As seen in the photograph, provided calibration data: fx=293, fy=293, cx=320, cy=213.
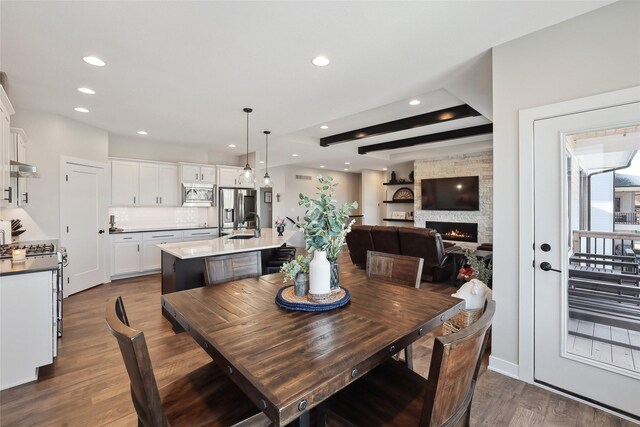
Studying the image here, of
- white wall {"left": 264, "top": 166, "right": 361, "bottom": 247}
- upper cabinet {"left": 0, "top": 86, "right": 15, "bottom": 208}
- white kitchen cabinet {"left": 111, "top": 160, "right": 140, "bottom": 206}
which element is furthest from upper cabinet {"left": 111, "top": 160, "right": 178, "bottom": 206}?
white wall {"left": 264, "top": 166, "right": 361, "bottom": 247}

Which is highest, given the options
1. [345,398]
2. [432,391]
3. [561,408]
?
[432,391]

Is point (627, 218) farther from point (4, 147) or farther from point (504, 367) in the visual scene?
point (4, 147)

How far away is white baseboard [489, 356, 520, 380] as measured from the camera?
7.54ft

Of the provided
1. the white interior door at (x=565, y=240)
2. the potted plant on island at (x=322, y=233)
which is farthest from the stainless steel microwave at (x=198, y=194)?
the white interior door at (x=565, y=240)

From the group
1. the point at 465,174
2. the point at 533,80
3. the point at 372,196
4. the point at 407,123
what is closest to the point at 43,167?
the point at 407,123

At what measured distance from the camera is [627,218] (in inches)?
77.4

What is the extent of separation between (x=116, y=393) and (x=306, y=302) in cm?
173

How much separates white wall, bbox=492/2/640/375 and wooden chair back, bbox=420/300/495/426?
155 cm

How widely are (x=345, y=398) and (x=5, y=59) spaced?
3885mm

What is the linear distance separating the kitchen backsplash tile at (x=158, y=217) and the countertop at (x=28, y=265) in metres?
3.39

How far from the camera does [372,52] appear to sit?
249cm

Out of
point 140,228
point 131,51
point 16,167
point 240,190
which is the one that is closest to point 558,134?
point 131,51

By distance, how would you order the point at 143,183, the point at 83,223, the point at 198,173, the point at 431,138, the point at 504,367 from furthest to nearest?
the point at 198,173
the point at 431,138
the point at 143,183
the point at 83,223
the point at 504,367

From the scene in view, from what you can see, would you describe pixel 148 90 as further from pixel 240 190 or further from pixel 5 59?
pixel 240 190
